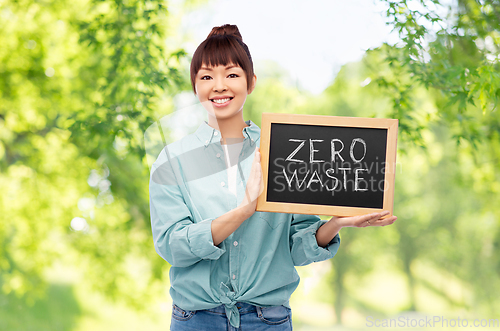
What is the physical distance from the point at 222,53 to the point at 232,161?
38 cm

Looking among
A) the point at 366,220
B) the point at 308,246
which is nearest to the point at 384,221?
the point at 366,220

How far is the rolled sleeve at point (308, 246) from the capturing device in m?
1.32

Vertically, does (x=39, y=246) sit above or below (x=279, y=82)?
below

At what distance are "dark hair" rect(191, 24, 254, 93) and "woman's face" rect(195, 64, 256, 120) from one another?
0.02 meters

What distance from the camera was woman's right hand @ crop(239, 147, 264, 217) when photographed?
48.2 inches

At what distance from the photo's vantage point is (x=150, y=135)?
264 centimetres

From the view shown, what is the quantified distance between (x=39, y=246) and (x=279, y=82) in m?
4.54

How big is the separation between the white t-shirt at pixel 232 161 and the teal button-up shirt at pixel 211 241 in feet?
0.05

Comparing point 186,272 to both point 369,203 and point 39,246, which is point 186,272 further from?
point 39,246

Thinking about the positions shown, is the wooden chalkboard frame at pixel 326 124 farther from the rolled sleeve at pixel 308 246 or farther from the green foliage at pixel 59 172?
the green foliage at pixel 59 172

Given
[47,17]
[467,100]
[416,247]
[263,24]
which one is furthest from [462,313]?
[47,17]

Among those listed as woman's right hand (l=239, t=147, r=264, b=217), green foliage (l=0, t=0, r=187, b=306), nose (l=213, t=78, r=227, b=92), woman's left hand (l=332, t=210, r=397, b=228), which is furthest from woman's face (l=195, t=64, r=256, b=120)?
green foliage (l=0, t=0, r=187, b=306)

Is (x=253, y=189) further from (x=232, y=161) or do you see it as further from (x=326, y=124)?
(x=326, y=124)

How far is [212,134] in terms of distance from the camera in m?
1.44
